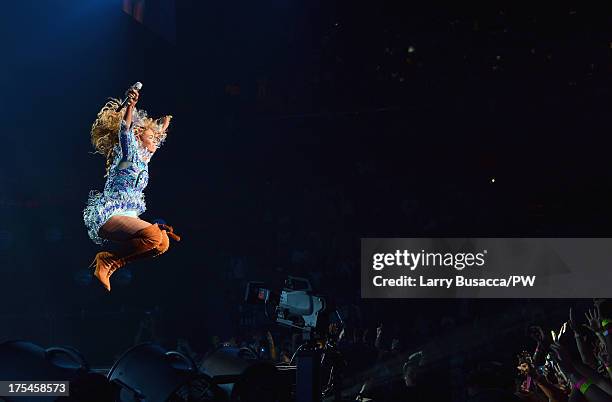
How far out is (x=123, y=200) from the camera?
245 inches

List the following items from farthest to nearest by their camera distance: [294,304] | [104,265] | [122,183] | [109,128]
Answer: [109,128] < [104,265] < [122,183] < [294,304]

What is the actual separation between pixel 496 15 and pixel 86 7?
20.6ft

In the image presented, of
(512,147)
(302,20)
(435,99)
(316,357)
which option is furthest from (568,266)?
(316,357)

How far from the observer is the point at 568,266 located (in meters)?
11.0

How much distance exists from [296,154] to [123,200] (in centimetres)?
694

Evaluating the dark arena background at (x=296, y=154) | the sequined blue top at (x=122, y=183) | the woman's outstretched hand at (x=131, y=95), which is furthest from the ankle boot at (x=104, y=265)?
the dark arena background at (x=296, y=154)

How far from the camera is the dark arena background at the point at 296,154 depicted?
10945 mm

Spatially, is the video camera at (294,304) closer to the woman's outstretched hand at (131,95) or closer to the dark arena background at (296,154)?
the woman's outstretched hand at (131,95)

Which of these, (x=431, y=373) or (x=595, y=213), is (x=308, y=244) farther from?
(x=431, y=373)

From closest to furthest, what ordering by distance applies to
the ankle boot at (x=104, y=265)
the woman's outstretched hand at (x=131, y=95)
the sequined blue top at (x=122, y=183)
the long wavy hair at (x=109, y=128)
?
the woman's outstretched hand at (x=131, y=95) → the sequined blue top at (x=122, y=183) → the ankle boot at (x=104, y=265) → the long wavy hair at (x=109, y=128)

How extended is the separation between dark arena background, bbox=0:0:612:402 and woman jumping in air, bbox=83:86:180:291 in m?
3.95

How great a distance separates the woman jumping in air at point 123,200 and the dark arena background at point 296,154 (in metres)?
3.95

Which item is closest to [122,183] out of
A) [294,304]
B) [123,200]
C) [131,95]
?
[123,200]

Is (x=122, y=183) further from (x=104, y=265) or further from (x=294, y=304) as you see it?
(x=294, y=304)
